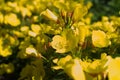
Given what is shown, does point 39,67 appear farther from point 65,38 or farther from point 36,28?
point 36,28

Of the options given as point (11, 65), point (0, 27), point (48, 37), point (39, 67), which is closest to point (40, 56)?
point (39, 67)

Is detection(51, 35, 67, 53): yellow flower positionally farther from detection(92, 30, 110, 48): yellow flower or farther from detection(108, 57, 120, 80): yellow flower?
detection(108, 57, 120, 80): yellow flower

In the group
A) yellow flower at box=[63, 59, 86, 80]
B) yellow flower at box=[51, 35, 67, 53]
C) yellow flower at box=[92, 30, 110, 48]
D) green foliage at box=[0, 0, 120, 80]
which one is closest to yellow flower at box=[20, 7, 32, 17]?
green foliage at box=[0, 0, 120, 80]

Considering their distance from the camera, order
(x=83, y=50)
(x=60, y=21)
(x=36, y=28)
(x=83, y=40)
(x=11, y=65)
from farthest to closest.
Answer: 1. (x=11, y=65)
2. (x=36, y=28)
3. (x=60, y=21)
4. (x=83, y=50)
5. (x=83, y=40)

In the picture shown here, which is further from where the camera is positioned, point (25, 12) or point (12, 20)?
point (25, 12)

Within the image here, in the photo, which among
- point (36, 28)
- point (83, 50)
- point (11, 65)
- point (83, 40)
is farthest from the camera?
point (11, 65)

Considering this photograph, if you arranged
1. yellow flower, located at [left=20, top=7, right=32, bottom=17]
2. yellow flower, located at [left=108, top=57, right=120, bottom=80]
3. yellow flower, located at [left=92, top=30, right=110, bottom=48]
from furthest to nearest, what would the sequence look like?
yellow flower, located at [left=20, top=7, right=32, bottom=17]
yellow flower, located at [left=92, top=30, right=110, bottom=48]
yellow flower, located at [left=108, top=57, right=120, bottom=80]

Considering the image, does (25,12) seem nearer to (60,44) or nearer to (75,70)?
(60,44)

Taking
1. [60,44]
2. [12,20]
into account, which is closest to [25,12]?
[12,20]
